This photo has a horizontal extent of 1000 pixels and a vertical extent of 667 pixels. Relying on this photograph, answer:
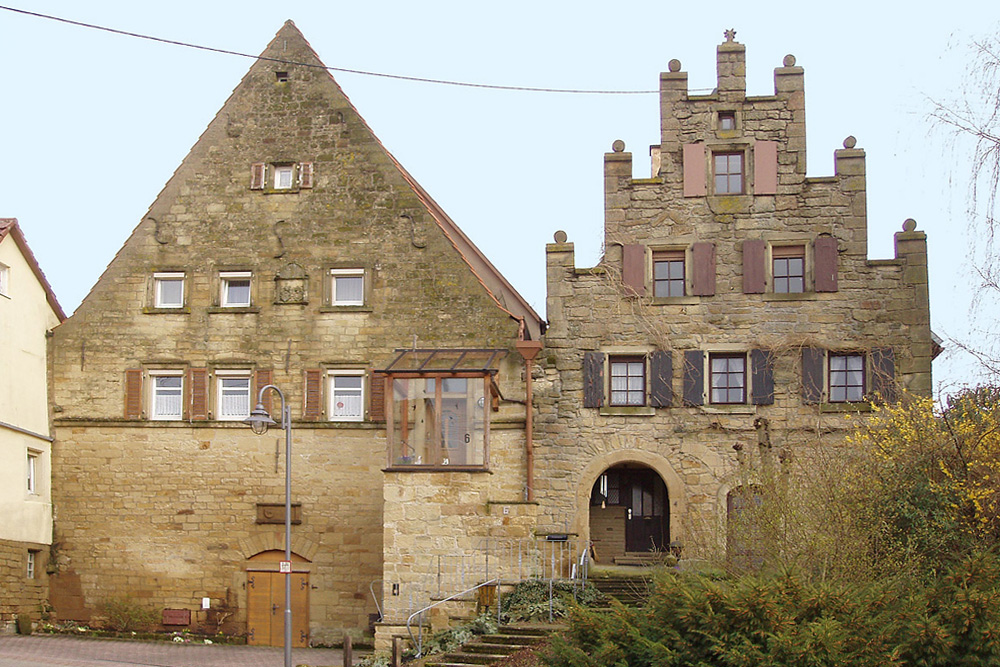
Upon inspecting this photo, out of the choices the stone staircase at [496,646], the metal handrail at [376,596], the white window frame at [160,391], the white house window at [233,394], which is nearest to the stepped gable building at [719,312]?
the metal handrail at [376,596]

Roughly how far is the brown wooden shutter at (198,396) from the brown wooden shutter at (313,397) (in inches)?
78.5

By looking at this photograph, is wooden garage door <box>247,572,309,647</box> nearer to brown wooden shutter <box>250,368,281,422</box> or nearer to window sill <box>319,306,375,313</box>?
brown wooden shutter <box>250,368,281,422</box>

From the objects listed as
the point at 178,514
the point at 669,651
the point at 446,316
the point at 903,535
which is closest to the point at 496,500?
the point at 446,316

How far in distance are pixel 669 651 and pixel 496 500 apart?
1118cm

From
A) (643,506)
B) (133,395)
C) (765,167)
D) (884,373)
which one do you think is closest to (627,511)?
(643,506)

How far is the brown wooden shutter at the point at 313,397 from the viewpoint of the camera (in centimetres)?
2811

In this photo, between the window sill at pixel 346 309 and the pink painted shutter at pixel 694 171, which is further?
the window sill at pixel 346 309

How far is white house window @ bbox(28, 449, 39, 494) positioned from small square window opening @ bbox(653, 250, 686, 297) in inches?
493

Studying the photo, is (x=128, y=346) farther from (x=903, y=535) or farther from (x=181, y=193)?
(x=903, y=535)

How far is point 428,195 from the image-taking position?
3322 centimetres

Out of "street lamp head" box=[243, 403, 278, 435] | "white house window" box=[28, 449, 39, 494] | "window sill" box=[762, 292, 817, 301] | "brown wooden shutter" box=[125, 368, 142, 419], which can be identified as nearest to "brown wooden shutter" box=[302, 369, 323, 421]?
"brown wooden shutter" box=[125, 368, 142, 419]

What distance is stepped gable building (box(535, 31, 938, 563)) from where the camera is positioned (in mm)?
26625

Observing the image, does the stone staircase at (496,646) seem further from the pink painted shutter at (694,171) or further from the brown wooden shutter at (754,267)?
the pink painted shutter at (694,171)

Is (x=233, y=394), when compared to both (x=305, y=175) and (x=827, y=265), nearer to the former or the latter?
(x=305, y=175)
